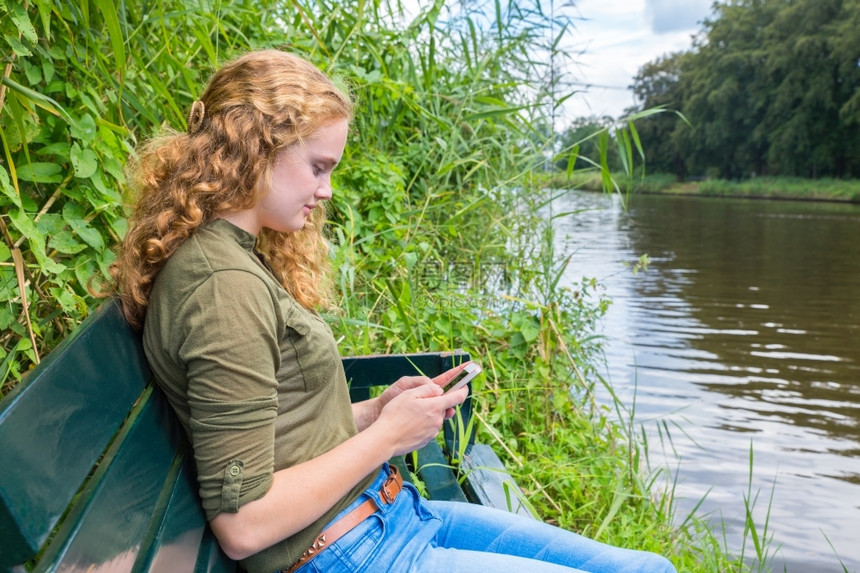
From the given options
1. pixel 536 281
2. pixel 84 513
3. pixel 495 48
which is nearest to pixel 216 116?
pixel 84 513

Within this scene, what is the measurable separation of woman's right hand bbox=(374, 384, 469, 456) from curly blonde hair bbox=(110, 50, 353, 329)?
43 centimetres

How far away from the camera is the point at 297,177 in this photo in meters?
1.41

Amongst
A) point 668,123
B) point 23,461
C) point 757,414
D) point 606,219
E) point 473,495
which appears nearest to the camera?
point 23,461

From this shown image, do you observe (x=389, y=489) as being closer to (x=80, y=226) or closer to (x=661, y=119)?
(x=80, y=226)

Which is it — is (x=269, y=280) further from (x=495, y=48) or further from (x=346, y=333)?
(x=495, y=48)

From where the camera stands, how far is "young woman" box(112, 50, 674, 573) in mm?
1157

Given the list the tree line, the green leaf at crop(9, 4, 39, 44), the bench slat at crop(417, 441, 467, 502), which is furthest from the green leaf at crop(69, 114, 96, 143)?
the tree line

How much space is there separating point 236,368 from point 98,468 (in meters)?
0.23

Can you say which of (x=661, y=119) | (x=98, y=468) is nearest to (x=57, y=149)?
(x=98, y=468)

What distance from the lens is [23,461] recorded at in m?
0.76

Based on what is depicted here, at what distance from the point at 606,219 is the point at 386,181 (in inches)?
642

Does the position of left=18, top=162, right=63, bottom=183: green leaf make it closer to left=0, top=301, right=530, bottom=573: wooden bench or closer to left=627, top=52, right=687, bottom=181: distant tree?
left=0, top=301, right=530, bottom=573: wooden bench

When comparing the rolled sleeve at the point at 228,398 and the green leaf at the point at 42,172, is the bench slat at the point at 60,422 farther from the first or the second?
the green leaf at the point at 42,172

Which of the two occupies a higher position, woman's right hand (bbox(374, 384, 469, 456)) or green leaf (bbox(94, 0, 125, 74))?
green leaf (bbox(94, 0, 125, 74))
